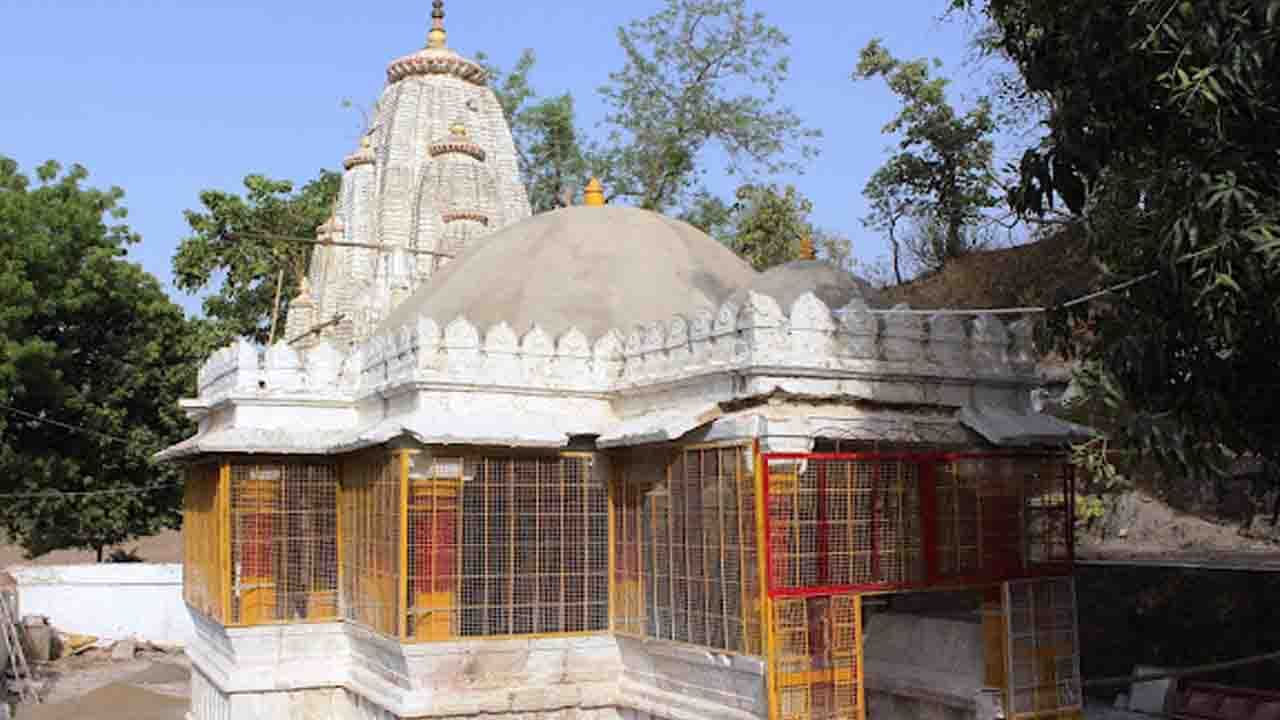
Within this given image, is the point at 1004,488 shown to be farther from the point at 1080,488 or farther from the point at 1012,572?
the point at 1080,488

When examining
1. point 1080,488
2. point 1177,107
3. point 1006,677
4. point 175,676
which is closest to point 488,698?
point 1006,677

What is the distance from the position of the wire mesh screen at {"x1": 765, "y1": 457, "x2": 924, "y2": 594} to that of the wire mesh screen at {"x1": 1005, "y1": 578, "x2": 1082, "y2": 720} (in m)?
1.13

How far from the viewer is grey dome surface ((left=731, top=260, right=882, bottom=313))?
12.8 m

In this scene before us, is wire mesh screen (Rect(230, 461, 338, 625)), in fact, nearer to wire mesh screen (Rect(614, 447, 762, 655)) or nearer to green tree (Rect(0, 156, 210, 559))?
wire mesh screen (Rect(614, 447, 762, 655))

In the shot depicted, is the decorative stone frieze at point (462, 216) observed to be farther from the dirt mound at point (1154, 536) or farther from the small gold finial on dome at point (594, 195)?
Result: the dirt mound at point (1154, 536)

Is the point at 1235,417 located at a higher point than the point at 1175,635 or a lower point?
higher

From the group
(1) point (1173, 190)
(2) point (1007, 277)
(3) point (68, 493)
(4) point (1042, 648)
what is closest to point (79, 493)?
(3) point (68, 493)

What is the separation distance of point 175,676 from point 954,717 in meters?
18.8

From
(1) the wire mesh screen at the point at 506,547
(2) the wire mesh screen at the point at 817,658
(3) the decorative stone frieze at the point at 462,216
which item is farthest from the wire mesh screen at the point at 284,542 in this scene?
(3) the decorative stone frieze at the point at 462,216

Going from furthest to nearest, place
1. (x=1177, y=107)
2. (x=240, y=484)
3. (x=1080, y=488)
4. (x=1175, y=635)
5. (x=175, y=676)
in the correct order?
(x=175, y=676)
(x=1080, y=488)
(x=1175, y=635)
(x=240, y=484)
(x=1177, y=107)

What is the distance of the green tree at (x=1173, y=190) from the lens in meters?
7.56

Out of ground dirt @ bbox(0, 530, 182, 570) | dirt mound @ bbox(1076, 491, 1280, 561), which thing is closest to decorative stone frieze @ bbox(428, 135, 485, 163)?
dirt mound @ bbox(1076, 491, 1280, 561)

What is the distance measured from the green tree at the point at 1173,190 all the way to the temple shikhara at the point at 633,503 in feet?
7.63

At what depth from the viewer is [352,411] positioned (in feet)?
49.2
